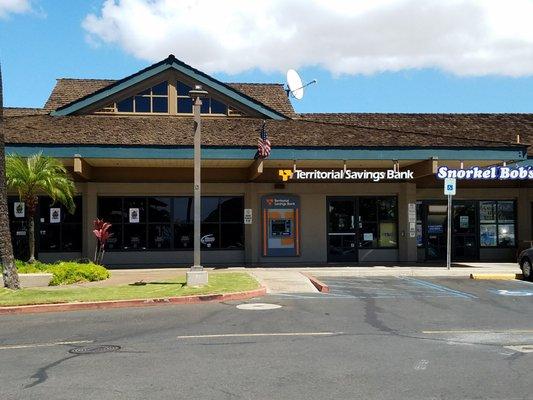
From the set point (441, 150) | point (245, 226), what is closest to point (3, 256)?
point (245, 226)

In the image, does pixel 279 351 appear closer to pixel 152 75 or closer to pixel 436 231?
pixel 152 75

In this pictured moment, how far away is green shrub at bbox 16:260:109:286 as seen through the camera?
17.1m

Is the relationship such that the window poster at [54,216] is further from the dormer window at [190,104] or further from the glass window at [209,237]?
the dormer window at [190,104]

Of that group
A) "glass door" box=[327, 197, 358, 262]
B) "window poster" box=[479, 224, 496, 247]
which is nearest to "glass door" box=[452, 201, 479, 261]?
"window poster" box=[479, 224, 496, 247]

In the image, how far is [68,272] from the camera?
1747 centimetres

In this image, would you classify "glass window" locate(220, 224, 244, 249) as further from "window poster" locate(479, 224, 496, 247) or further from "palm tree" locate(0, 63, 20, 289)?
"window poster" locate(479, 224, 496, 247)

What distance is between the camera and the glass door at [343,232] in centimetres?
2456

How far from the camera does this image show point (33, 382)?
6.79 meters

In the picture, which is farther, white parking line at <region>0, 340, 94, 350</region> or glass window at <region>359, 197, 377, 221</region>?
glass window at <region>359, 197, 377, 221</region>

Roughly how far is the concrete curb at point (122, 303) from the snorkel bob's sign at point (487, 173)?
9684 mm

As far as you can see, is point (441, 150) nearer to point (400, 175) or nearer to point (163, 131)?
point (400, 175)

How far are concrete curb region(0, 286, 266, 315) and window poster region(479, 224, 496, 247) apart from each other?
14.4m

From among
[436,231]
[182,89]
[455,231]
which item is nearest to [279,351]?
[182,89]

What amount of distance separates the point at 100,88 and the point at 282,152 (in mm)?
10798
